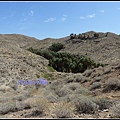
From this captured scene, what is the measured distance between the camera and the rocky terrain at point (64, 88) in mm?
8508

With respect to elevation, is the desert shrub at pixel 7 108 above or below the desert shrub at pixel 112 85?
below

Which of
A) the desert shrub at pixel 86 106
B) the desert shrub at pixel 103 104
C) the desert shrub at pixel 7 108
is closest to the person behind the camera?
the desert shrub at pixel 86 106

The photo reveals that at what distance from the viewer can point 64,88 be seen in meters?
14.5

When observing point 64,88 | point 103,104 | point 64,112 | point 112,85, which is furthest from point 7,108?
point 112,85

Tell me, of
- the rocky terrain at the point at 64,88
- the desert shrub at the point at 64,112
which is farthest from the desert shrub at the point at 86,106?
the desert shrub at the point at 64,112

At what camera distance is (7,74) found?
31781mm

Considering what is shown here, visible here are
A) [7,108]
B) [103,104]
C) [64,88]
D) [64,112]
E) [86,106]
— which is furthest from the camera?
[64,88]

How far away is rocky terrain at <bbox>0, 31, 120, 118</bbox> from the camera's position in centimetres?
851

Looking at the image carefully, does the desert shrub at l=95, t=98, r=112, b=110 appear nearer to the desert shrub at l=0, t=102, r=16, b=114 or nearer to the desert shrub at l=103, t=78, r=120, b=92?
the desert shrub at l=0, t=102, r=16, b=114

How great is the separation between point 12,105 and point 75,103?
2895 millimetres

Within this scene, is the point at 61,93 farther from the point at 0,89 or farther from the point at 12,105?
the point at 0,89

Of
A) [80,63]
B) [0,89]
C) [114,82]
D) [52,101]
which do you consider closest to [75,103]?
[52,101]

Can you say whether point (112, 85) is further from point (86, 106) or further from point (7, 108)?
point (7, 108)

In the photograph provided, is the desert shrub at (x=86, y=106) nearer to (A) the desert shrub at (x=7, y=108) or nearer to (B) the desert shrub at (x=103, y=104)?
(B) the desert shrub at (x=103, y=104)
